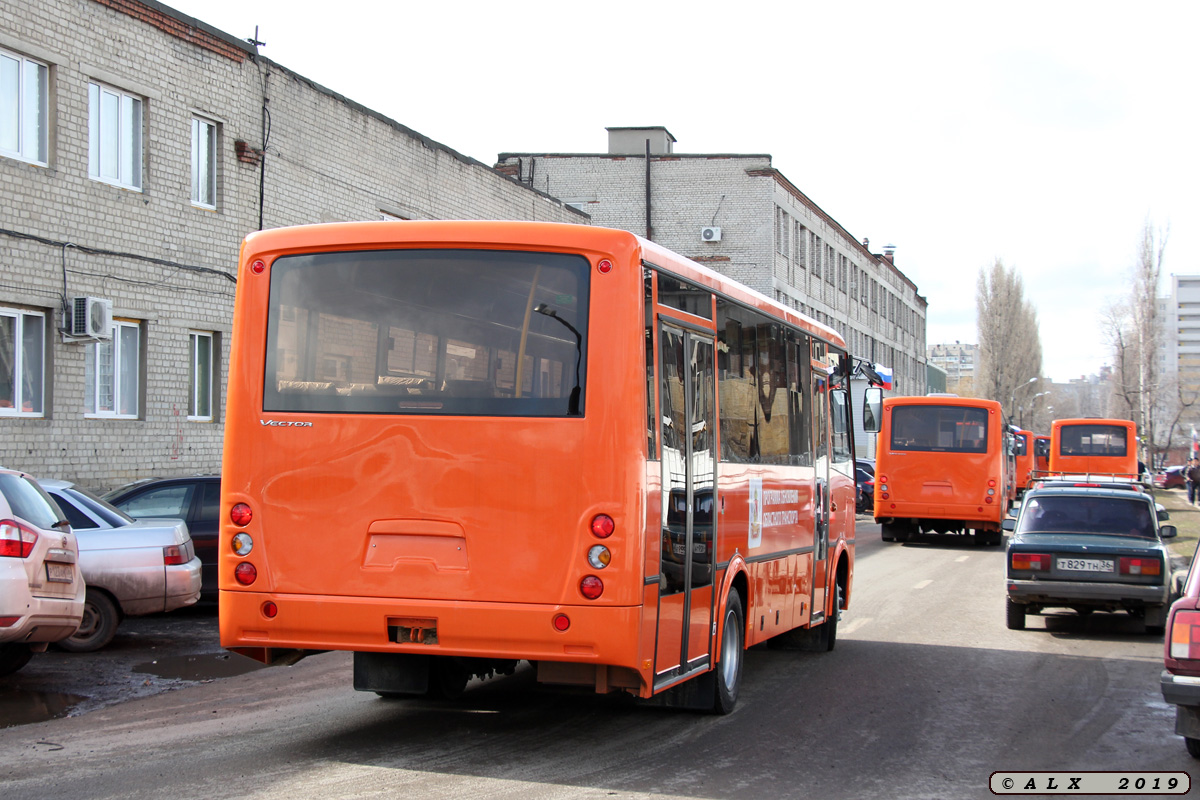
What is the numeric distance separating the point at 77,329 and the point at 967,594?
1284 centimetres

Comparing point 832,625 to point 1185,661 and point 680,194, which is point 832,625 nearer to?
point 1185,661

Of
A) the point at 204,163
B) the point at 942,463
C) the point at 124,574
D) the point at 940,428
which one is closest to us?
the point at 124,574

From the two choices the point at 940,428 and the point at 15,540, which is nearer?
the point at 15,540

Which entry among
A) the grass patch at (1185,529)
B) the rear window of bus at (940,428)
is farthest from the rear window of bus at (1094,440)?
the rear window of bus at (940,428)

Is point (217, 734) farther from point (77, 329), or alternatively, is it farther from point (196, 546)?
point (77, 329)

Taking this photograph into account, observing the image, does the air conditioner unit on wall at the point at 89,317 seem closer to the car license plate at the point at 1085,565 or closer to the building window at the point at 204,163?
the building window at the point at 204,163

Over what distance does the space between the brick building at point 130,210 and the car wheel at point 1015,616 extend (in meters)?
12.6

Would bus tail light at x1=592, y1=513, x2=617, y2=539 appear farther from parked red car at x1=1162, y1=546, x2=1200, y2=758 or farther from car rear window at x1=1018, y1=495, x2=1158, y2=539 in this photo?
car rear window at x1=1018, y1=495, x2=1158, y2=539

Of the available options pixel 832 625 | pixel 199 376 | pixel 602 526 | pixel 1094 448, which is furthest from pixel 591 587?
pixel 1094 448

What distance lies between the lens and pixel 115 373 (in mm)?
18734

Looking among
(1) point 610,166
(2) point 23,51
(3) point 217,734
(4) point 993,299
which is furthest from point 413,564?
(4) point 993,299

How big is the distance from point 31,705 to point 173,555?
9.47 ft

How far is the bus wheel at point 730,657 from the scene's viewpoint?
8250 millimetres

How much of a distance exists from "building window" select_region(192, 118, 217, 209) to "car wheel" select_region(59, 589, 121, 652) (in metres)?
10.3
